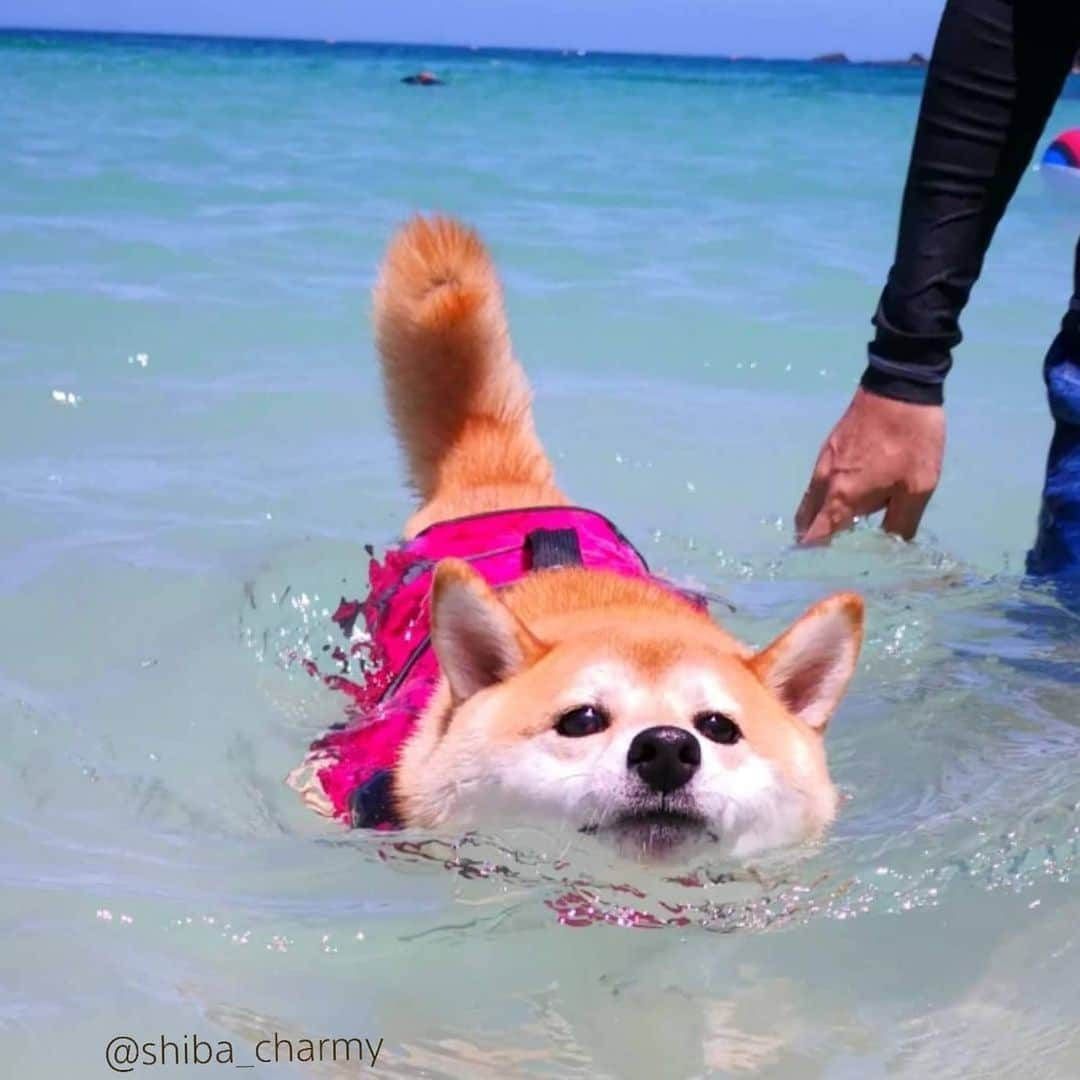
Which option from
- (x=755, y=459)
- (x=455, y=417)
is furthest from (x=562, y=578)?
(x=755, y=459)

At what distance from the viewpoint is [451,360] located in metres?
3.61

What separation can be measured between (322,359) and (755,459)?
1835mm

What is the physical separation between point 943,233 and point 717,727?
1.12 m

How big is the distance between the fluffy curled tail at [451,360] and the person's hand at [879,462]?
740 millimetres

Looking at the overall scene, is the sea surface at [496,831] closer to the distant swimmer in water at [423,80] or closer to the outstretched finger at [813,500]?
the outstretched finger at [813,500]

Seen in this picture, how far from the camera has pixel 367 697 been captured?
3254mm

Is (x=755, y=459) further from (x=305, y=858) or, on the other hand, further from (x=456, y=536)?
(x=305, y=858)

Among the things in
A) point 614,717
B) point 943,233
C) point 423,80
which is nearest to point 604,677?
point 614,717

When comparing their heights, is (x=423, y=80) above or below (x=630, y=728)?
below

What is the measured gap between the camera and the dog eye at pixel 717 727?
2.39m

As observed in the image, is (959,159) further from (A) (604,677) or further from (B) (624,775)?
(B) (624,775)

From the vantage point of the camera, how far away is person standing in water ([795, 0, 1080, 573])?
2.90 m

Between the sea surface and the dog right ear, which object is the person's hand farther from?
the dog right ear

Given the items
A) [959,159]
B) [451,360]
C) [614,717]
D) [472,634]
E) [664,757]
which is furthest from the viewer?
[451,360]
